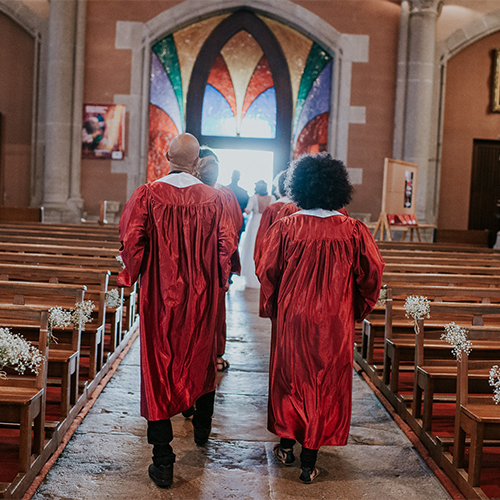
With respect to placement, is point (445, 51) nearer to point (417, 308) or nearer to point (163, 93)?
point (163, 93)

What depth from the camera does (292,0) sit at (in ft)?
34.9

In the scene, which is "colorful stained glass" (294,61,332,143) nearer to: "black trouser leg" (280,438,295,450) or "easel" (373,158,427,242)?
"easel" (373,158,427,242)

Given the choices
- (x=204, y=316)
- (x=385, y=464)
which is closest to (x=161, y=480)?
(x=204, y=316)

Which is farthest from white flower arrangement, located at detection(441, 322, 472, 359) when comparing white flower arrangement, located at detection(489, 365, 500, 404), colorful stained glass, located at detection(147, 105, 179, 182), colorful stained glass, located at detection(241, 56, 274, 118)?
colorful stained glass, located at detection(241, 56, 274, 118)

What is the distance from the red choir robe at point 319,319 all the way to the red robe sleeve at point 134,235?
21.8 inches

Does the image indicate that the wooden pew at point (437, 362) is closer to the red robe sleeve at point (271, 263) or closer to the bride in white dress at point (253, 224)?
the red robe sleeve at point (271, 263)

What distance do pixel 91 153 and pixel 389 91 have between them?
545 centimetres

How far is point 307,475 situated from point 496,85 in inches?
425

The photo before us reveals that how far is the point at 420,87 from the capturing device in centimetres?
1037

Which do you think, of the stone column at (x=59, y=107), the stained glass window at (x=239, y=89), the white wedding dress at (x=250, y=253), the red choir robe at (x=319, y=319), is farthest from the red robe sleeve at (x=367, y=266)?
the stained glass window at (x=239, y=89)

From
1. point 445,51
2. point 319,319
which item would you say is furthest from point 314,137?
point 319,319

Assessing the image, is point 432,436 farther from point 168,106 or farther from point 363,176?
point 168,106

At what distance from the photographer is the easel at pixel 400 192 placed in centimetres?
895

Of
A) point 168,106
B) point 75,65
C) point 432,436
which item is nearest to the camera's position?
A: point 432,436
